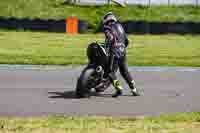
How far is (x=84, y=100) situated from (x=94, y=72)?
59cm

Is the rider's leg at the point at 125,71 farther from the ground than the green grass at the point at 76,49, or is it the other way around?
the rider's leg at the point at 125,71

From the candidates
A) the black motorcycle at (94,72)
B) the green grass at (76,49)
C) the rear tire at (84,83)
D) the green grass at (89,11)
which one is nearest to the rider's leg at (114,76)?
the black motorcycle at (94,72)

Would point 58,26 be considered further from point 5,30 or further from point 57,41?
point 57,41

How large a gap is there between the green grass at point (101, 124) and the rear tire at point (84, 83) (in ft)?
9.10

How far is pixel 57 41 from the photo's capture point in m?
29.2

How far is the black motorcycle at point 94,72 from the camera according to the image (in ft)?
40.5

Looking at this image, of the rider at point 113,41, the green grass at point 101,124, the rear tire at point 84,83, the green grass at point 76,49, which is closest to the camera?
the green grass at point 101,124

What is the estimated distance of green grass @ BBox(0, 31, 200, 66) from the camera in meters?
20.8

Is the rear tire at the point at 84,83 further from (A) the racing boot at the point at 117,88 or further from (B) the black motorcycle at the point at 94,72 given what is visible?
(A) the racing boot at the point at 117,88

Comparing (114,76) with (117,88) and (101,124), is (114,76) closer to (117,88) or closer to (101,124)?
(117,88)

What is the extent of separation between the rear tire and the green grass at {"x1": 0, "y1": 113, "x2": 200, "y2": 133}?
2.77 metres

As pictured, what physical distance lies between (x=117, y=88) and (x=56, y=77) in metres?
3.70

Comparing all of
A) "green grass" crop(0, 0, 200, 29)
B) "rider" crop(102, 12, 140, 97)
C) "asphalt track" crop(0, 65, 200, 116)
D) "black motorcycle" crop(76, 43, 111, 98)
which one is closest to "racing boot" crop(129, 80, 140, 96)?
"asphalt track" crop(0, 65, 200, 116)

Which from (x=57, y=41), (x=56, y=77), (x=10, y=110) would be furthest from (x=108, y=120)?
(x=57, y=41)
